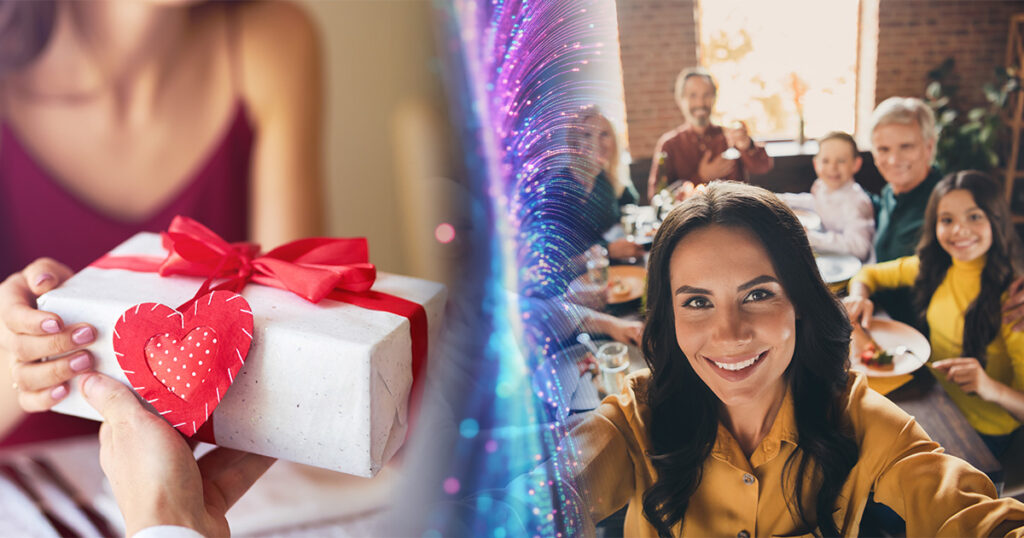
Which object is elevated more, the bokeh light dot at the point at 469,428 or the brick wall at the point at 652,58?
the brick wall at the point at 652,58

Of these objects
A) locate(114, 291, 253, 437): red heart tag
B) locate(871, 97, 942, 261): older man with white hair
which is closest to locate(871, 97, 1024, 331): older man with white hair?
locate(871, 97, 942, 261): older man with white hair

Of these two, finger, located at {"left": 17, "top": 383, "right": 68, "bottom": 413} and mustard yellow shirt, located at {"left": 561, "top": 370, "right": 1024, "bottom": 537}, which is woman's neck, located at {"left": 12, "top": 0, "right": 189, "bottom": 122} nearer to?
finger, located at {"left": 17, "top": 383, "right": 68, "bottom": 413}

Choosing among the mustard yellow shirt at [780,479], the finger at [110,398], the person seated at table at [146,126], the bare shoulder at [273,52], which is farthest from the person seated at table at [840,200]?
the bare shoulder at [273,52]

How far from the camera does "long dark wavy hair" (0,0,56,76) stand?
39.9 inches

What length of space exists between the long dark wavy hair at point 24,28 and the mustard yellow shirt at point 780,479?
102cm

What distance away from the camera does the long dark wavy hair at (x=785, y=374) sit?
0.46 m

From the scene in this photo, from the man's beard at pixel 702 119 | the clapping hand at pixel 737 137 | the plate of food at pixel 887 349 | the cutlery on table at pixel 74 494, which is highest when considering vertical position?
the man's beard at pixel 702 119

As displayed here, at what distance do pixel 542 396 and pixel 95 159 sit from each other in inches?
35.0

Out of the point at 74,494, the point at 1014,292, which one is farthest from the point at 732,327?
the point at 74,494

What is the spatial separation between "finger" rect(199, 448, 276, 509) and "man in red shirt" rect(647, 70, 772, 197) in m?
0.50

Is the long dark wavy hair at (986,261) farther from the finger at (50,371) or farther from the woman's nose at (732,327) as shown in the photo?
the finger at (50,371)

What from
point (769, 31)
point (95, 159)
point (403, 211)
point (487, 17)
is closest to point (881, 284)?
point (769, 31)

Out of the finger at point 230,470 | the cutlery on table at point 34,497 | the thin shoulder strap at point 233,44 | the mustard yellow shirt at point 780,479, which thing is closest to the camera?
the mustard yellow shirt at point 780,479

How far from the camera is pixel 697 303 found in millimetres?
463
